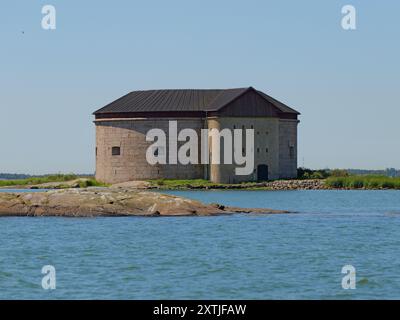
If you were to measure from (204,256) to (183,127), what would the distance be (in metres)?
55.8

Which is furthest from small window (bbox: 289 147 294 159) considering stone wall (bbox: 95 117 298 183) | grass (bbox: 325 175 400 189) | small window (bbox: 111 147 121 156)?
small window (bbox: 111 147 121 156)

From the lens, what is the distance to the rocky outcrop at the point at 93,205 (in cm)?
4372

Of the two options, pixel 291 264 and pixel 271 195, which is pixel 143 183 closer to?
pixel 271 195

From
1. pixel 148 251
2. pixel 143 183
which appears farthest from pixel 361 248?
pixel 143 183

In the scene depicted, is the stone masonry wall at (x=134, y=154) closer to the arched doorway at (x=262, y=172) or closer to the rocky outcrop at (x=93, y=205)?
the arched doorway at (x=262, y=172)

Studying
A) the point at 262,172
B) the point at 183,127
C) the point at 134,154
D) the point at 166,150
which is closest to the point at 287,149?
the point at 262,172

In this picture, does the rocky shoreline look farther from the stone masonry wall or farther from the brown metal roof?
the brown metal roof

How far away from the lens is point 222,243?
119 feet

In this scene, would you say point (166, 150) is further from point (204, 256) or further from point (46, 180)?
point (204, 256)

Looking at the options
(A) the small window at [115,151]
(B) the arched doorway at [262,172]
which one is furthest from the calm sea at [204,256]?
(A) the small window at [115,151]

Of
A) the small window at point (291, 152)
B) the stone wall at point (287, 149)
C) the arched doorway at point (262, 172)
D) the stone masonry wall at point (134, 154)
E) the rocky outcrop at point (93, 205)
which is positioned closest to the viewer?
the rocky outcrop at point (93, 205)

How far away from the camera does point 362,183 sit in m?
88.7

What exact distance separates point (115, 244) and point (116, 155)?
54.2 metres

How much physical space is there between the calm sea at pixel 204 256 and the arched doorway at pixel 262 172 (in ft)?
126
